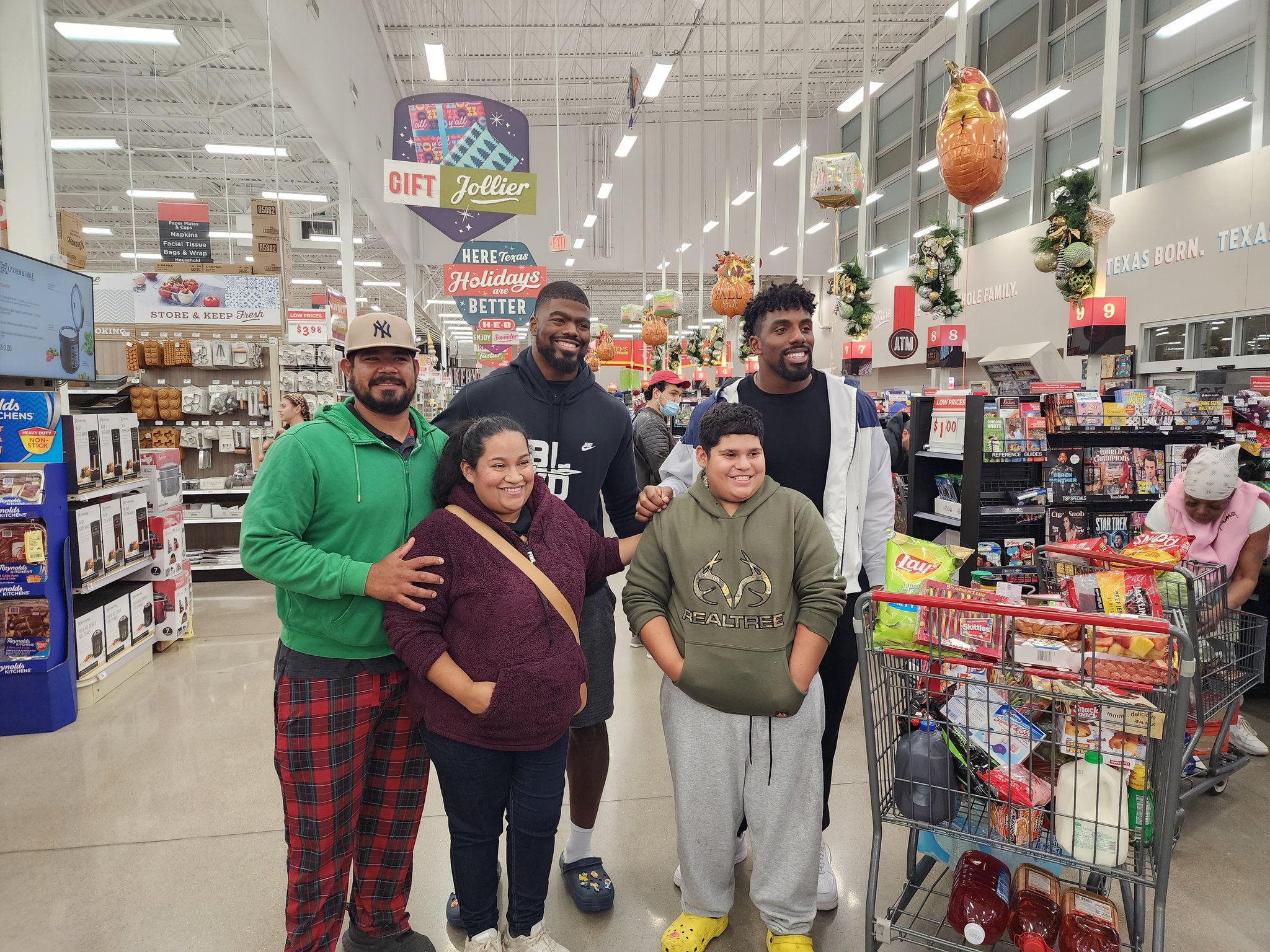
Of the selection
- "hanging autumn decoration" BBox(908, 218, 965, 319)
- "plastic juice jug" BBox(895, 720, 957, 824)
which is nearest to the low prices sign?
"hanging autumn decoration" BBox(908, 218, 965, 319)

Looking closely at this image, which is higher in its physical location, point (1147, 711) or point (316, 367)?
point (316, 367)

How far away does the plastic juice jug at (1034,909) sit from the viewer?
1899 mm

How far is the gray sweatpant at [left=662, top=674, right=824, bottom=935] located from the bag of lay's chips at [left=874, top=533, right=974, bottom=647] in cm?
33

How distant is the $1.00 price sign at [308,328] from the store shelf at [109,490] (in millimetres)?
2959

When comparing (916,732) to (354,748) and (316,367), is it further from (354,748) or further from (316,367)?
(316,367)

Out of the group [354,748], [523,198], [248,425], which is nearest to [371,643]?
[354,748]

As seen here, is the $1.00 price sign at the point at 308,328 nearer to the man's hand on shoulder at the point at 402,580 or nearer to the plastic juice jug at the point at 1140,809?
the man's hand on shoulder at the point at 402,580

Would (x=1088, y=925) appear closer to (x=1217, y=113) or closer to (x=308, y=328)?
(x=308, y=328)

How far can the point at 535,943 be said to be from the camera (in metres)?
2.02

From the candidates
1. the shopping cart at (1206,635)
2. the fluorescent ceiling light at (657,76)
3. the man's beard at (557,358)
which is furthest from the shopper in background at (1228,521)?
the fluorescent ceiling light at (657,76)

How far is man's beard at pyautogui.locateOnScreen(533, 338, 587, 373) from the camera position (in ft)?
7.64

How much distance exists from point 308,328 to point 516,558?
682 centimetres

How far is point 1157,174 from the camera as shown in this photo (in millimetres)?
11812

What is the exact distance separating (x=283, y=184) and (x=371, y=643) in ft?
71.6
